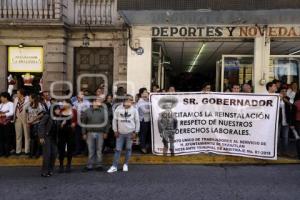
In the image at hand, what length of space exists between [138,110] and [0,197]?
4.34 metres

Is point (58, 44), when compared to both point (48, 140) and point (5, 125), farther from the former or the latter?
point (48, 140)

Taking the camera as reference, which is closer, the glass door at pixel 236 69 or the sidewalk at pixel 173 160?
the sidewalk at pixel 173 160

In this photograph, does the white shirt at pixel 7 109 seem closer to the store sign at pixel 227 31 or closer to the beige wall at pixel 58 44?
the beige wall at pixel 58 44

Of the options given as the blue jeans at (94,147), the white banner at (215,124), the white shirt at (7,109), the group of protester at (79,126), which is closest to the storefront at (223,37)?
the group of protester at (79,126)

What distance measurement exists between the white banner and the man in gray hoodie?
1371 mm

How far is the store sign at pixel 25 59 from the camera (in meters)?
15.6

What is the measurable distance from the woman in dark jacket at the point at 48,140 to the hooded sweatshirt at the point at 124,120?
1337 mm

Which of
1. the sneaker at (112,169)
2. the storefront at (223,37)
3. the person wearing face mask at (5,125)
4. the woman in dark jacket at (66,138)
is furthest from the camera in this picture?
the storefront at (223,37)

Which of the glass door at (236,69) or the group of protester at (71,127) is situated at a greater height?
the glass door at (236,69)

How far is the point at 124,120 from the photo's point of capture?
1025 centimetres

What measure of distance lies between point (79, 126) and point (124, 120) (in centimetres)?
135

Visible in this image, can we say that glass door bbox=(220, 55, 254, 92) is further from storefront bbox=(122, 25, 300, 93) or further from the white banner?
the white banner

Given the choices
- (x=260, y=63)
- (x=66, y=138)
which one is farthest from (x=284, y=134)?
(x=66, y=138)

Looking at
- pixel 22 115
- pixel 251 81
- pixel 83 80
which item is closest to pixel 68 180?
pixel 22 115
